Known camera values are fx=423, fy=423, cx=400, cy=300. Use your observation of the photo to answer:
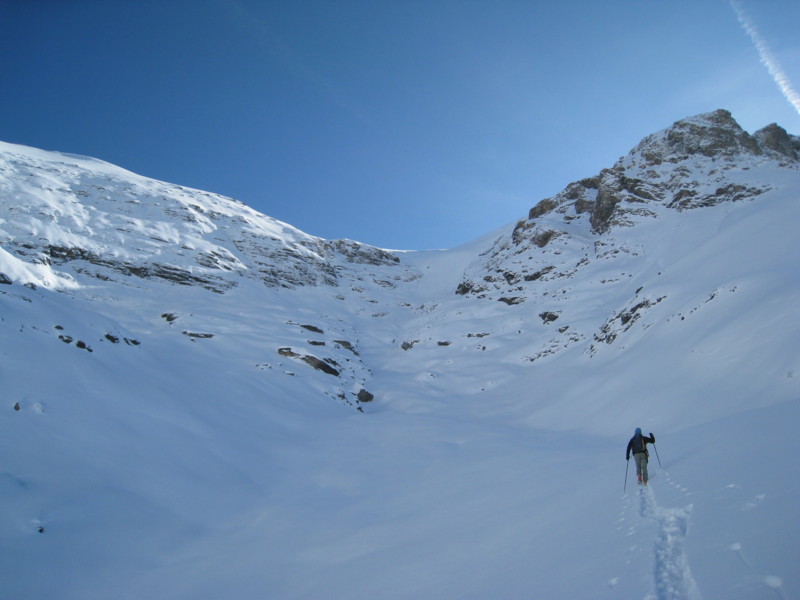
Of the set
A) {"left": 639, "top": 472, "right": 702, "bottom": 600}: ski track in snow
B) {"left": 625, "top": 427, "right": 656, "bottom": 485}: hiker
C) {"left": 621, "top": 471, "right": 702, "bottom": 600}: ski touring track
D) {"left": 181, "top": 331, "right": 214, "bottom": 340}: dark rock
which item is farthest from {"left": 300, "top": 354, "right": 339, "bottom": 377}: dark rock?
{"left": 639, "top": 472, "right": 702, "bottom": 600}: ski track in snow

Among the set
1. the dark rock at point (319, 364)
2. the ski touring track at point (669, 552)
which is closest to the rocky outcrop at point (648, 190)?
the dark rock at point (319, 364)

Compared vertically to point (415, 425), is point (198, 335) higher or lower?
higher

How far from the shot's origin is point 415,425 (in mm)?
20703

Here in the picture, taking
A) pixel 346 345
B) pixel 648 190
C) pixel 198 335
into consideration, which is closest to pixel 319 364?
pixel 346 345

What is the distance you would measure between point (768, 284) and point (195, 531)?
2200 centimetres

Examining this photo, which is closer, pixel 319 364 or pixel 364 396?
pixel 364 396

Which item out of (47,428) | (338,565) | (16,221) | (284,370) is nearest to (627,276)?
(284,370)

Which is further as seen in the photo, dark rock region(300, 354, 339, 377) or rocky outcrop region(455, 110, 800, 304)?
rocky outcrop region(455, 110, 800, 304)

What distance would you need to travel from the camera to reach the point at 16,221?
40406mm

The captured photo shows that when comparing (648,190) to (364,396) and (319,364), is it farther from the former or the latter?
(319,364)

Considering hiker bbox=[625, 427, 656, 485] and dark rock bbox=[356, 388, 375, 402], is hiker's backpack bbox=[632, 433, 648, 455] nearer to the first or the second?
hiker bbox=[625, 427, 656, 485]

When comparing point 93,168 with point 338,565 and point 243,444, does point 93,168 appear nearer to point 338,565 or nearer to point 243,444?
point 243,444

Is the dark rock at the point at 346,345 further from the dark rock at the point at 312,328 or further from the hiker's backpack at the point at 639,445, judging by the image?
the hiker's backpack at the point at 639,445

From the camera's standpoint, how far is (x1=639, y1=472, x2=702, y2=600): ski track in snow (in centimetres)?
385
